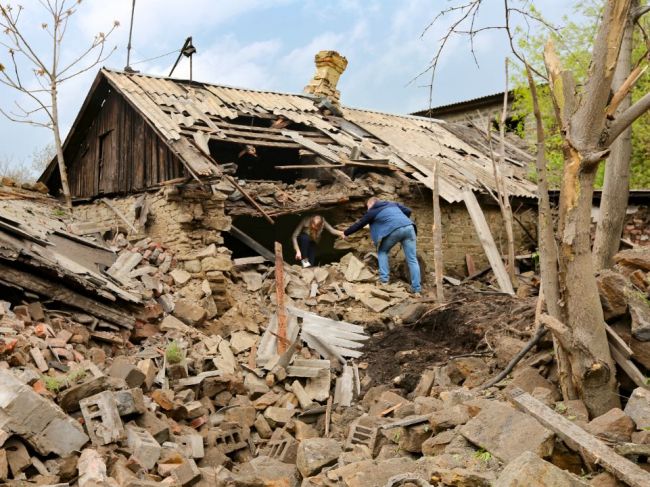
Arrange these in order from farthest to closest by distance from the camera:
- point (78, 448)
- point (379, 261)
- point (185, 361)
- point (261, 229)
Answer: point (261, 229), point (379, 261), point (185, 361), point (78, 448)

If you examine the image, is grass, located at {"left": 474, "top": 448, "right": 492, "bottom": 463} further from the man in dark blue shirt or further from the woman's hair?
the woman's hair

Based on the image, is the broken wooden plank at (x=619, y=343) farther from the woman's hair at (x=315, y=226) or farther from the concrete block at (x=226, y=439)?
the woman's hair at (x=315, y=226)

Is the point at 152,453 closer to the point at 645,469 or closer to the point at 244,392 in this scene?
the point at 244,392

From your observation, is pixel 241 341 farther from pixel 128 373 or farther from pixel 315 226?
pixel 315 226

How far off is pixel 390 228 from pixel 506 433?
611 cm

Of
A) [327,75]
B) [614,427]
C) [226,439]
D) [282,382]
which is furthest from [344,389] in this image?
[327,75]

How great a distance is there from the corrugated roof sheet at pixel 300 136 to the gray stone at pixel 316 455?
5.30 m

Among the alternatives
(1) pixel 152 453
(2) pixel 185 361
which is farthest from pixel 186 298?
(1) pixel 152 453

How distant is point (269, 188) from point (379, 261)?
2.68 metres

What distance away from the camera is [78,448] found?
15.4 feet

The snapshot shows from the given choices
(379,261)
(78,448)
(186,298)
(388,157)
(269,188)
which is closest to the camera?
(78,448)

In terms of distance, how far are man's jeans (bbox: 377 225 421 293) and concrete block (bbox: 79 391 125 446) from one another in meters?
5.84

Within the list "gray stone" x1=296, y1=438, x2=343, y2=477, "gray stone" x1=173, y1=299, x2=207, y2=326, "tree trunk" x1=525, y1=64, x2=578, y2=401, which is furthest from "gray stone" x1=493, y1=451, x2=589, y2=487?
"gray stone" x1=173, y1=299, x2=207, y2=326

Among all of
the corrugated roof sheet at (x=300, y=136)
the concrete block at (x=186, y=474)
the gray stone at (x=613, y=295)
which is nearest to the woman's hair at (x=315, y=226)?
the corrugated roof sheet at (x=300, y=136)
